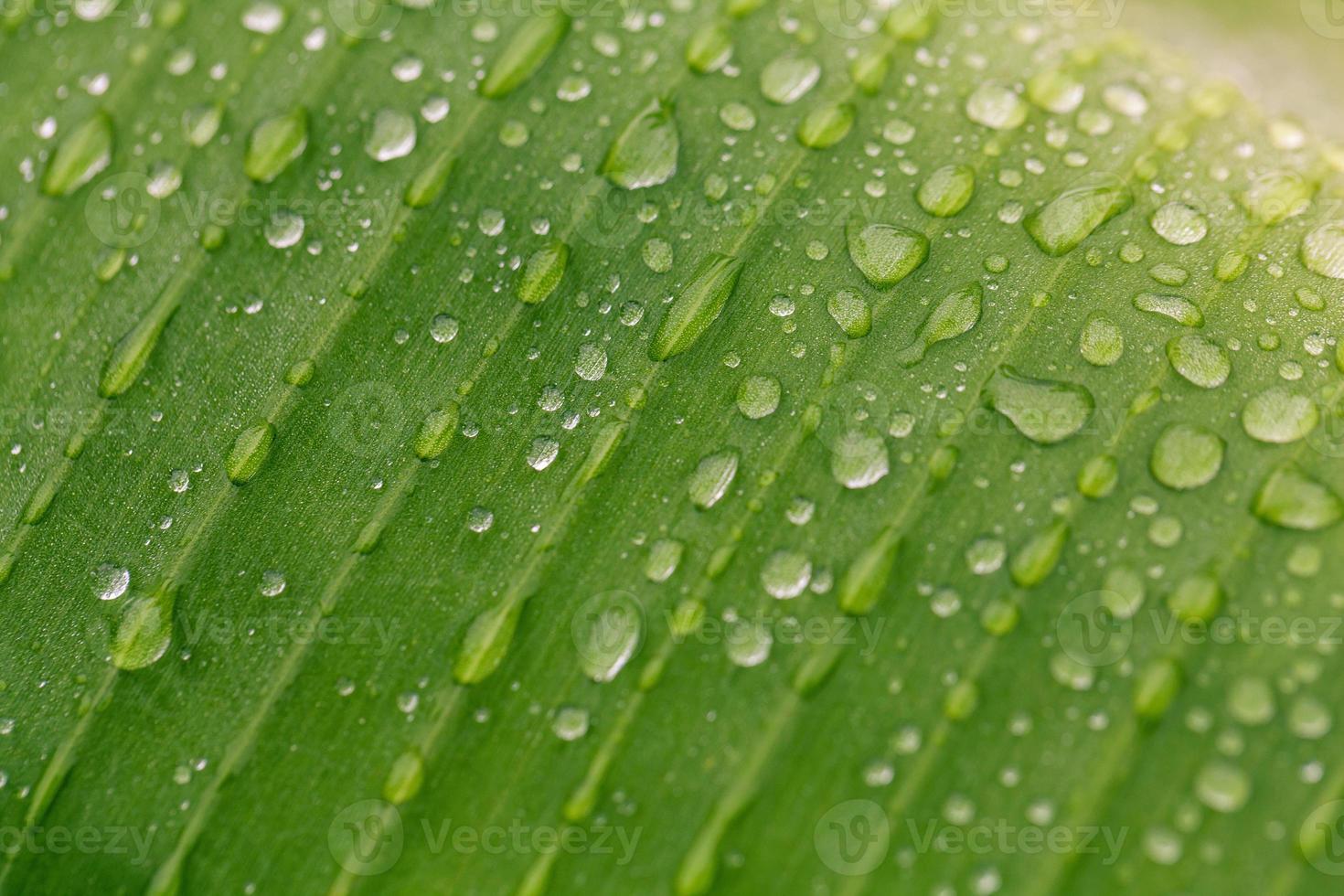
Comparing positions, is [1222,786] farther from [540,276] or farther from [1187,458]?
[540,276]

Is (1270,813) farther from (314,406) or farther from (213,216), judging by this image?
(213,216)

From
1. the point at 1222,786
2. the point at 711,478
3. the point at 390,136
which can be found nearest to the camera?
the point at 1222,786

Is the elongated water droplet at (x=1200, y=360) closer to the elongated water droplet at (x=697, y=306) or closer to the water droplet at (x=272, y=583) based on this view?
the elongated water droplet at (x=697, y=306)

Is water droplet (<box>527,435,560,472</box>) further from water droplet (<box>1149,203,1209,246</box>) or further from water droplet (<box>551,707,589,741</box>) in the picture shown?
water droplet (<box>1149,203,1209,246</box>)

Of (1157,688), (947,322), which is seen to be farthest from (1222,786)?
(947,322)

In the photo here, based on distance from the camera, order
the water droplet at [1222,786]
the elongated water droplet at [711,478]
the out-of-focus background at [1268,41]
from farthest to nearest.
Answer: the out-of-focus background at [1268,41]
the elongated water droplet at [711,478]
the water droplet at [1222,786]

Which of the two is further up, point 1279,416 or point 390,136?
point 390,136

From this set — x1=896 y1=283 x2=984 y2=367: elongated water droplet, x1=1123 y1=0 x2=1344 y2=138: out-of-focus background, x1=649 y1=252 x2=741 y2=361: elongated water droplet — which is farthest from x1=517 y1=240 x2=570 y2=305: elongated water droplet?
x1=1123 y1=0 x2=1344 y2=138: out-of-focus background

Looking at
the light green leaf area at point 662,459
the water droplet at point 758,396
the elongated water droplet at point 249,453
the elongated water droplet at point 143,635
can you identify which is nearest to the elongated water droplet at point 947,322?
the light green leaf area at point 662,459
